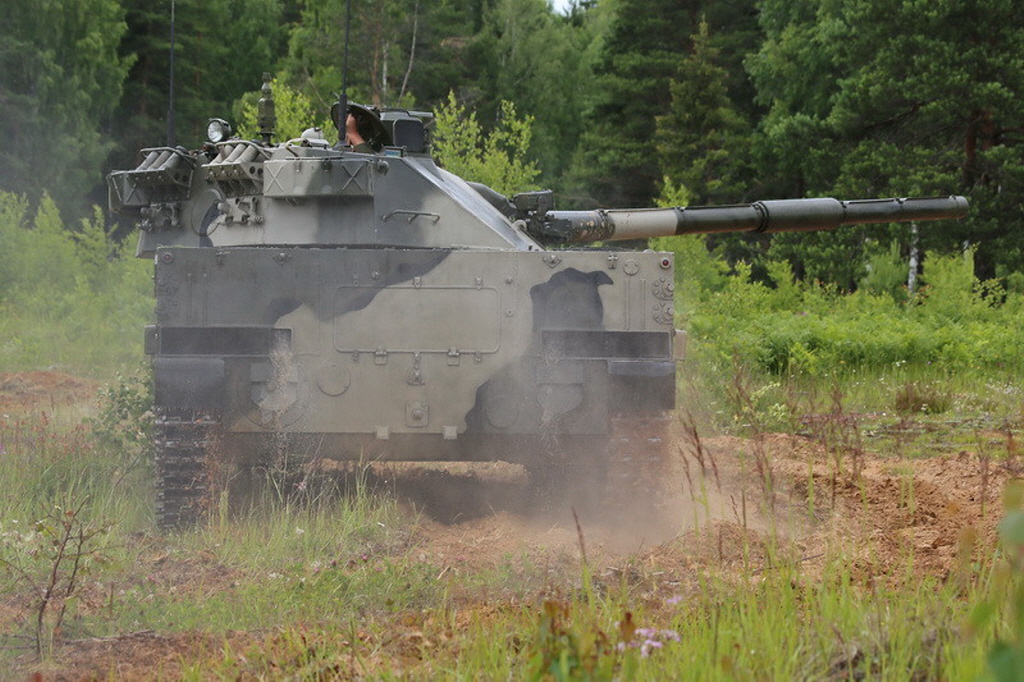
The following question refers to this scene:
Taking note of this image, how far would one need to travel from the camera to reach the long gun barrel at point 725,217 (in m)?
10.5

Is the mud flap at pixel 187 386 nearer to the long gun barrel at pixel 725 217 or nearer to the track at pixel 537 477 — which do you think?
the track at pixel 537 477

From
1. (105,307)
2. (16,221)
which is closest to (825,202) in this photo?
(105,307)

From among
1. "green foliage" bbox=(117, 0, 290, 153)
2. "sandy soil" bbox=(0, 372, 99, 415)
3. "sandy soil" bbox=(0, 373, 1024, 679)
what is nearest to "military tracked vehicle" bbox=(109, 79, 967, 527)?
"sandy soil" bbox=(0, 373, 1024, 679)

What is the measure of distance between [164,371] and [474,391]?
5.67 feet

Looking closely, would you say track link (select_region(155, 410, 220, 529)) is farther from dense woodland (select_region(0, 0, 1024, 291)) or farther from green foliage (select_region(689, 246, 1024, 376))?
dense woodland (select_region(0, 0, 1024, 291))

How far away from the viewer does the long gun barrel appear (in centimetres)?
1046

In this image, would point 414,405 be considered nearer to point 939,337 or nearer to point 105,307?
point 939,337

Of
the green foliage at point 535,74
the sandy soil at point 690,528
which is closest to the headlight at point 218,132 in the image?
the sandy soil at point 690,528

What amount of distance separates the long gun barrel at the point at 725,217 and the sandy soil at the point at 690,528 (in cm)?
154

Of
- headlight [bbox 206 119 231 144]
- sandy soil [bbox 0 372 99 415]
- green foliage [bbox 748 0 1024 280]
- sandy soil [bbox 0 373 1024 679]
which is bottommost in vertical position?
sandy soil [bbox 0 373 1024 679]

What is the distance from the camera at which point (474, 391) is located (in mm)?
8258

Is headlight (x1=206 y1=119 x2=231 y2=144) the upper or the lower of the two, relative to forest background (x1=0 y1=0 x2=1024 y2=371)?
lower

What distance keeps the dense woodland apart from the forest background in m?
0.07

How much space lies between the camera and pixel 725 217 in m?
11.1
